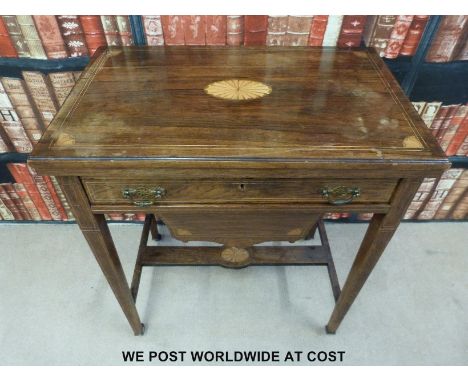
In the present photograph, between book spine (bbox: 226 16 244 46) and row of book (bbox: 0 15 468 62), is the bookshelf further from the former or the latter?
book spine (bbox: 226 16 244 46)

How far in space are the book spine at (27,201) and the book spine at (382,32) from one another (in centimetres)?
175

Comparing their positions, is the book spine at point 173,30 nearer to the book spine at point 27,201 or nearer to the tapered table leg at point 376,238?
the tapered table leg at point 376,238

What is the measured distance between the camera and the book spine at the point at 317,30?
1210 millimetres

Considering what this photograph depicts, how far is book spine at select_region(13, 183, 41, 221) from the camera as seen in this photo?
5.68ft

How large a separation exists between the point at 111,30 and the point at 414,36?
111 centimetres

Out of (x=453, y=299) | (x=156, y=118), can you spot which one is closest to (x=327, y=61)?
(x=156, y=118)

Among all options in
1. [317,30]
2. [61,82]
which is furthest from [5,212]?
[317,30]

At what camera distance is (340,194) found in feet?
2.82

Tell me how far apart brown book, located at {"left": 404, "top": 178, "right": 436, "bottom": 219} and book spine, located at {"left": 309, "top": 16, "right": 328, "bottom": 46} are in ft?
3.15

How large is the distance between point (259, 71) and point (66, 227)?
1449 mm

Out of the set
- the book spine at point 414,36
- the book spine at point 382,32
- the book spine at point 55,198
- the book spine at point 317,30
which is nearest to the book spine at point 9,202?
the book spine at point 55,198

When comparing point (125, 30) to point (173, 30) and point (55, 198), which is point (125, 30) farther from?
point (55, 198)

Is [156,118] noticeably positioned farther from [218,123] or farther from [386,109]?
[386,109]

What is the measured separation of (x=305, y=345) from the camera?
4.75ft
